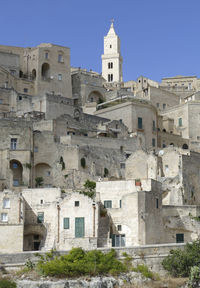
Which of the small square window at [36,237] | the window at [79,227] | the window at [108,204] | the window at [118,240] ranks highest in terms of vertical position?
the window at [108,204]

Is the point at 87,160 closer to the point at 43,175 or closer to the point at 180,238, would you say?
the point at 43,175

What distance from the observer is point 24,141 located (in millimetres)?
53031

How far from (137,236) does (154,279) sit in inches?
139

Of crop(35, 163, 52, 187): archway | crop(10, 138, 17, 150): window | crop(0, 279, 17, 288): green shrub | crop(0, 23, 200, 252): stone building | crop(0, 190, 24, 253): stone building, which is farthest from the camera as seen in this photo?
crop(10, 138, 17, 150): window

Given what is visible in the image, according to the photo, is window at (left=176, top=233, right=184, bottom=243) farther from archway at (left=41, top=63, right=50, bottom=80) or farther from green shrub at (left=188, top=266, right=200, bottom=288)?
archway at (left=41, top=63, right=50, bottom=80)

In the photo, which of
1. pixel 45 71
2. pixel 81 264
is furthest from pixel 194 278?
pixel 45 71

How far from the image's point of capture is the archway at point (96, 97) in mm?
76188

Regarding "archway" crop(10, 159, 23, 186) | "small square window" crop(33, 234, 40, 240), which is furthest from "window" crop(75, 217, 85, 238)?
"archway" crop(10, 159, 23, 186)

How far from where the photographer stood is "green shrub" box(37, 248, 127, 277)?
36812 mm

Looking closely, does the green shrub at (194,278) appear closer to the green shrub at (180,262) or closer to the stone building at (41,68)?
the green shrub at (180,262)

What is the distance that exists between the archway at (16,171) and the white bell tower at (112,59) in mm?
48507

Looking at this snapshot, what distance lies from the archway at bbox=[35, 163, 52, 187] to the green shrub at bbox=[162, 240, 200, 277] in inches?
667

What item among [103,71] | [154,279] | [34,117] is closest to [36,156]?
[34,117]

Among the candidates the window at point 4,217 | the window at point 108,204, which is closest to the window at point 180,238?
the window at point 108,204
